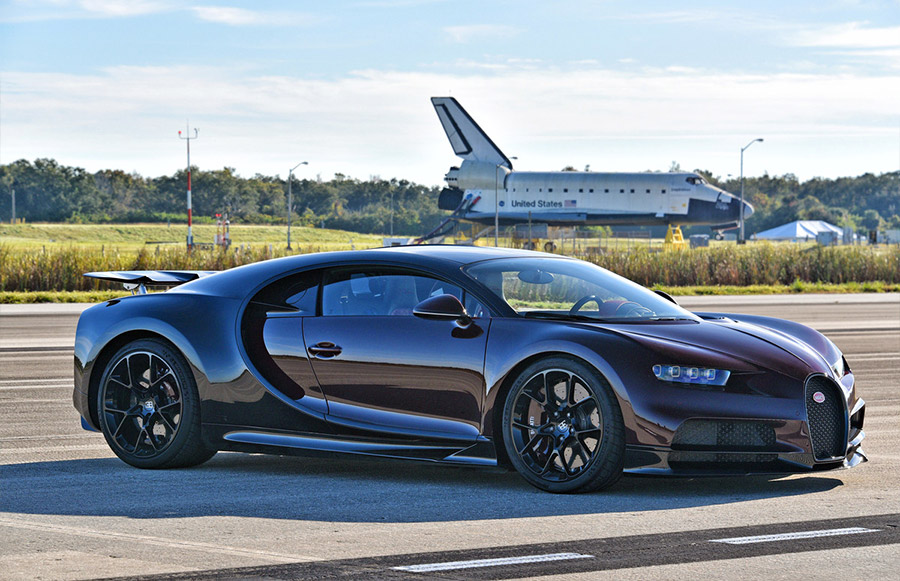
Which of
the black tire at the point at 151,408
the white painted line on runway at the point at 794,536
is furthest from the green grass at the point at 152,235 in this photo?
the white painted line on runway at the point at 794,536

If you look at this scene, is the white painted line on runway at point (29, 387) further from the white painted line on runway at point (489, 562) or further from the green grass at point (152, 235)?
the green grass at point (152, 235)

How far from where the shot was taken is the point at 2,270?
108 ft

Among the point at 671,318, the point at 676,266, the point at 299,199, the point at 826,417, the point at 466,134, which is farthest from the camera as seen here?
the point at 299,199

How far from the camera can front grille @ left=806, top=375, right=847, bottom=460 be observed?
6.53 m

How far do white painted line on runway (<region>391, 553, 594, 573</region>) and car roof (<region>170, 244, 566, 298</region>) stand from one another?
2.38 metres

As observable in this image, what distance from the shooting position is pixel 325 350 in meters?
7.16

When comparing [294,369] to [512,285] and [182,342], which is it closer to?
[182,342]

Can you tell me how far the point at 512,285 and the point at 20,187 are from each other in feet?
425

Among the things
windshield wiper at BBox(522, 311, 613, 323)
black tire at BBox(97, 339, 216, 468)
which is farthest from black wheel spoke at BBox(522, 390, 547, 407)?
black tire at BBox(97, 339, 216, 468)

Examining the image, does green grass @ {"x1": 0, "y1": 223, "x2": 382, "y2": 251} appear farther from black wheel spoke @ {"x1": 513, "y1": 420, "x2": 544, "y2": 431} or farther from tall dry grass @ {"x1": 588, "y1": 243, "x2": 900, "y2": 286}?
black wheel spoke @ {"x1": 513, "y1": 420, "x2": 544, "y2": 431}

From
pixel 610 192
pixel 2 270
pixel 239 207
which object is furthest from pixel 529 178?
pixel 239 207

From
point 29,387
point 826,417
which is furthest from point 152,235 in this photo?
point 826,417

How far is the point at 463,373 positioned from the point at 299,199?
479 feet

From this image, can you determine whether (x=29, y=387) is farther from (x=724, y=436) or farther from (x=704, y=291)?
(x=704, y=291)
